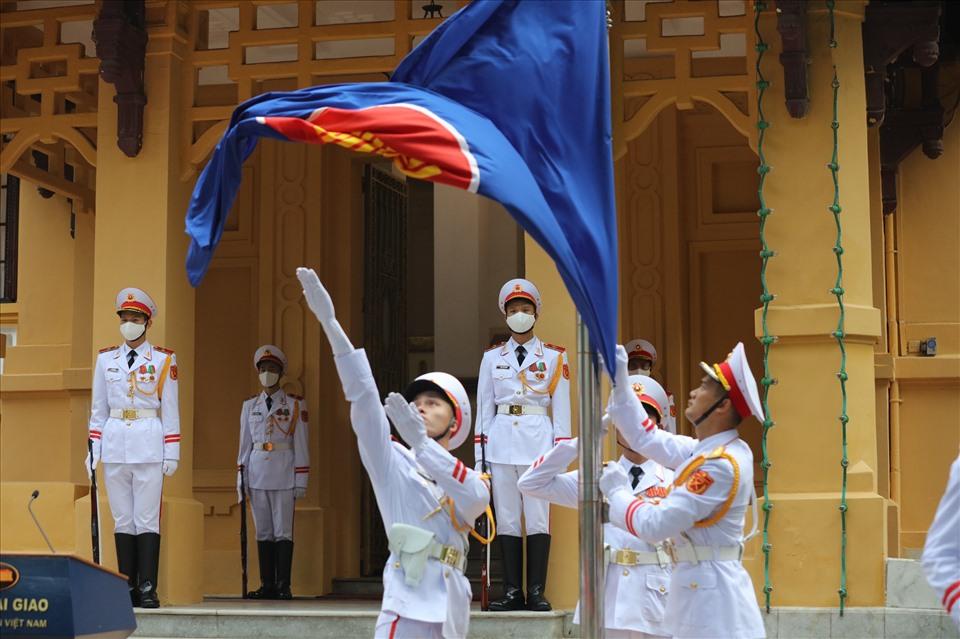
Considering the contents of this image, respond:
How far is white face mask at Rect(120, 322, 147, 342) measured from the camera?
35.9ft

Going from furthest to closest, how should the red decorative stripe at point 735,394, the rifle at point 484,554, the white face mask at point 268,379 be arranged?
the white face mask at point 268,379, the rifle at point 484,554, the red decorative stripe at point 735,394

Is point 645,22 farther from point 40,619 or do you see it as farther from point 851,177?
point 40,619

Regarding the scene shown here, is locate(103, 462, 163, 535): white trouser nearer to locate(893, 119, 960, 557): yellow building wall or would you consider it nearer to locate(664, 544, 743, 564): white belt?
locate(664, 544, 743, 564): white belt

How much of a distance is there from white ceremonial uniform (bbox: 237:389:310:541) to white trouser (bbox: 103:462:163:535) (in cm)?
206

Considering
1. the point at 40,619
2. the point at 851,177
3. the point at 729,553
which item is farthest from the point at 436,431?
the point at 851,177

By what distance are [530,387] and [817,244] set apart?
2.09m

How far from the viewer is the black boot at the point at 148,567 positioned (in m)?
10.6

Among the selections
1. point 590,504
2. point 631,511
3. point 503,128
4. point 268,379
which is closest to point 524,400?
point 268,379

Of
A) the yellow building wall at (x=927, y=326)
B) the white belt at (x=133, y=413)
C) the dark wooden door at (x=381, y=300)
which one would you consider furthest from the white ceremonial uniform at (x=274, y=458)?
the yellow building wall at (x=927, y=326)

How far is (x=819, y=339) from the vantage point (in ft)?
33.5

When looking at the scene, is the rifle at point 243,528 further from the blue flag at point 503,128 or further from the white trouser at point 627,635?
the blue flag at point 503,128

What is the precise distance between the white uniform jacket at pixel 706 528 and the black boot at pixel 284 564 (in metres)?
6.85

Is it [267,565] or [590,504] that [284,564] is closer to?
[267,565]

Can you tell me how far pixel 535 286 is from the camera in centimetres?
1080
